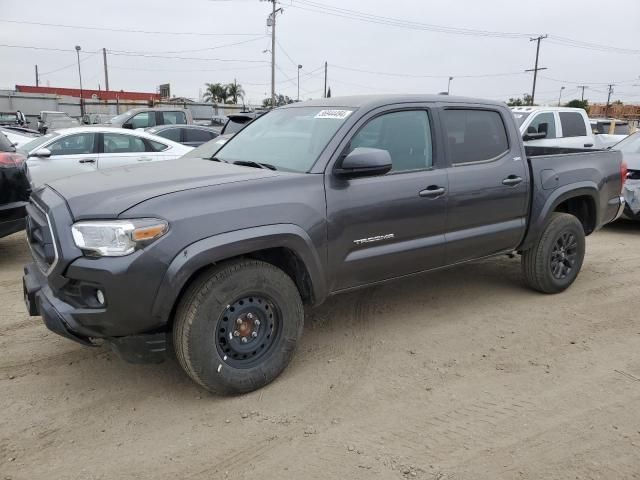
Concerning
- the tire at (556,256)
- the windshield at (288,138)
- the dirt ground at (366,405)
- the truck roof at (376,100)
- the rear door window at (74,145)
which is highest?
the truck roof at (376,100)

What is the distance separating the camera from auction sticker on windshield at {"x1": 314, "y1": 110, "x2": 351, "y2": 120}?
380cm

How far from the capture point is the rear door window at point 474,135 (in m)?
4.27

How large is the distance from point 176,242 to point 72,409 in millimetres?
1225

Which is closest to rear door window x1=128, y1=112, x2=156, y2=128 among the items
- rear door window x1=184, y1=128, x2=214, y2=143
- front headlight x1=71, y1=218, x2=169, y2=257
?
rear door window x1=184, y1=128, x2=214, y2=143

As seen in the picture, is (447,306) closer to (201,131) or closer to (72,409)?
(72,409)

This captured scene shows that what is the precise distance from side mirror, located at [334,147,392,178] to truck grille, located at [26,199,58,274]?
5.71 feet

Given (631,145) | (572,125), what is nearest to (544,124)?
(572,125)

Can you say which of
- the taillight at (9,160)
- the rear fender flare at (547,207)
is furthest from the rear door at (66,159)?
the rear fender flare at (547,207)

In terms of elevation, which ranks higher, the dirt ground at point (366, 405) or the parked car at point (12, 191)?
the parked car at point (12, 191)

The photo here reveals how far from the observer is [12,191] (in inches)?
225

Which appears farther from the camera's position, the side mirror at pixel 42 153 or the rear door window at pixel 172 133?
the rear door window at pixel 172 133

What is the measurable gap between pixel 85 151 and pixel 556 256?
24.0 ft

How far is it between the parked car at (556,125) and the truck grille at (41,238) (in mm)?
9435

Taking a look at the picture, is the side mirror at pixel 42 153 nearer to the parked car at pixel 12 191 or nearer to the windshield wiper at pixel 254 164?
the parked car at pixel 12 191
